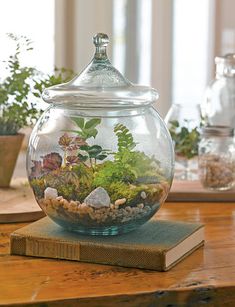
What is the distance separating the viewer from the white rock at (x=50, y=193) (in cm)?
152

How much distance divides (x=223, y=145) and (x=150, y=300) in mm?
765

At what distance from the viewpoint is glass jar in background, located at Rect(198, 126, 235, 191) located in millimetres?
2029

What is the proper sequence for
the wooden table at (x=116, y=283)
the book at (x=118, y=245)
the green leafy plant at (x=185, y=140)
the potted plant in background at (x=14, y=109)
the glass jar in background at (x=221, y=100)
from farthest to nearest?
the glass jar in background at (x=221, y=100) < the green leafy plant at (x=185, y=140) < the potted plant in background at (x=14, y=109) < the book at (x=118, y=245) < the wooden table at (x=116, y=283)

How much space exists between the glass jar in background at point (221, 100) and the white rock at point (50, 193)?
0.88 metres

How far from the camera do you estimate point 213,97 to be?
234cm

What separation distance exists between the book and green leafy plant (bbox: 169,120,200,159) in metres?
0.60

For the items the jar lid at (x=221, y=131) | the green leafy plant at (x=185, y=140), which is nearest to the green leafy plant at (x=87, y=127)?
the jar lid at (x=221, y=131)

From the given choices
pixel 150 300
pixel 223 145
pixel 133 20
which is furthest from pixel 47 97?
pixel 133 20

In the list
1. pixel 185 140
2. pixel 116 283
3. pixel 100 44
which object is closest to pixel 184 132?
pixel 185 140

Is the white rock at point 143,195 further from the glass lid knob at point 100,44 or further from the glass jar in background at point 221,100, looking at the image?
the glass jar in background at point 221,100

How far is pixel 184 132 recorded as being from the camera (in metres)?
2.22

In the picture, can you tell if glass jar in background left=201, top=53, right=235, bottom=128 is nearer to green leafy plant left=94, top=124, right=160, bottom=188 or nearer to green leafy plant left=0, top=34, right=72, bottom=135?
green leafy plant left=0, top=34, right=72, bottom=135

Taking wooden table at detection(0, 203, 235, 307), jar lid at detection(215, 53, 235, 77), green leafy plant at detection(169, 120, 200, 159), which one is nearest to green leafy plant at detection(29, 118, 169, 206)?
wooden table at detection(0, 203, 235, 307)

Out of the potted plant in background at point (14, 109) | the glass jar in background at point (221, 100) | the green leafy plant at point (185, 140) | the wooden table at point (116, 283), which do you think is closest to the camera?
the wooden table at point (116, 283)
